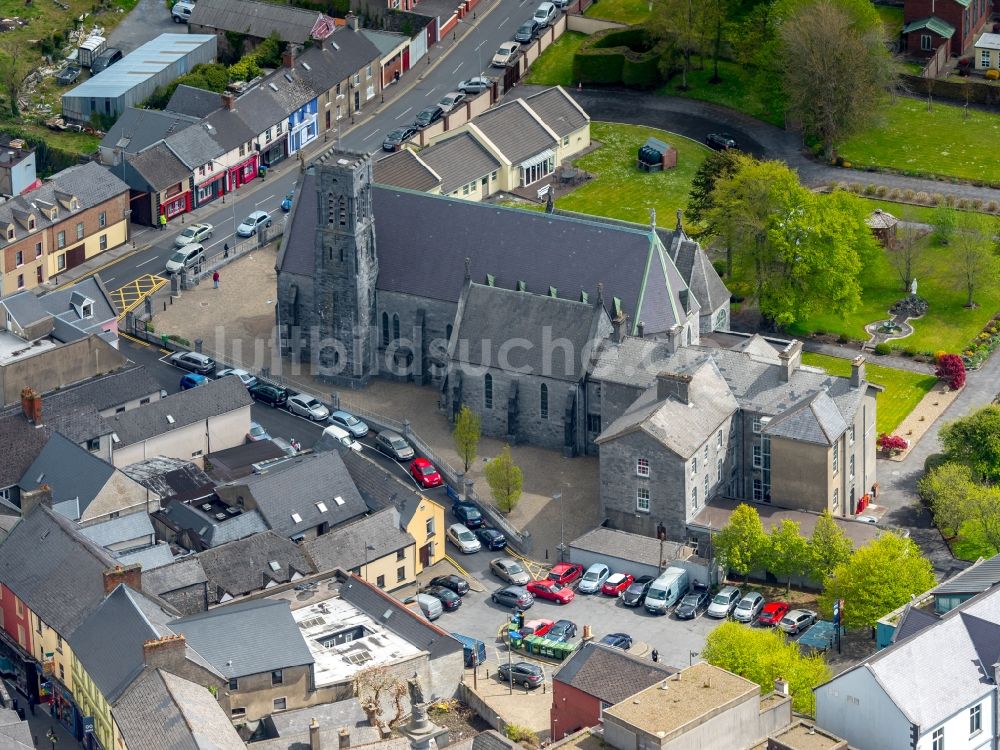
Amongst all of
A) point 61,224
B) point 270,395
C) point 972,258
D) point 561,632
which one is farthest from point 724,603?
point 61,224

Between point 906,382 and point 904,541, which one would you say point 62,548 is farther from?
point 906,382

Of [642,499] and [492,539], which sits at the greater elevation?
[642,499]

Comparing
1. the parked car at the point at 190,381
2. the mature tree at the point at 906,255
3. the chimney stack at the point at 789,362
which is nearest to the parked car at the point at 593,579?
the chimney stack at the point at 789,362

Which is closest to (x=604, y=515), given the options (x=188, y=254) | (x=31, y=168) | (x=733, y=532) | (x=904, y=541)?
(x=733, y=532)

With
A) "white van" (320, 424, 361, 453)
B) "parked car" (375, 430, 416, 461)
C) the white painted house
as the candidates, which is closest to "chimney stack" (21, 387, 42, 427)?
"white van" (320, 424, 361, 453)

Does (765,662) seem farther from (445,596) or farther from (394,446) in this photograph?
(394,446)

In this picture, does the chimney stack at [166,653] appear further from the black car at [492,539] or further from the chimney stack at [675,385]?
the chimney stack at [675,385]
